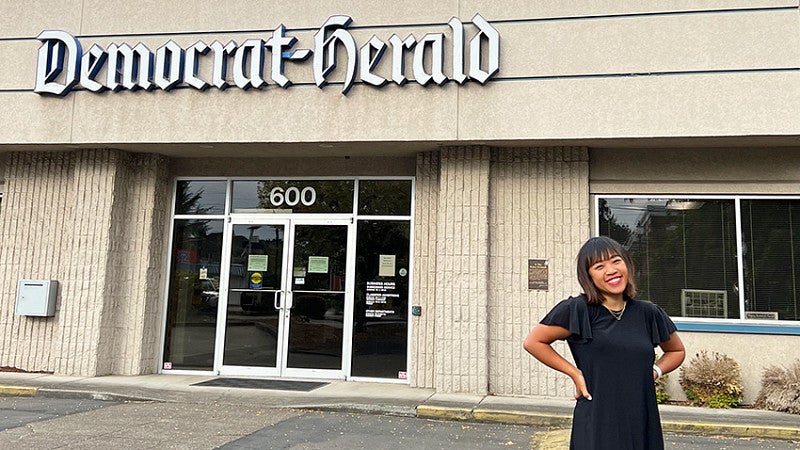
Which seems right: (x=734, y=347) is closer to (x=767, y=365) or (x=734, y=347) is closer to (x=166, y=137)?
(x=767, y=365)

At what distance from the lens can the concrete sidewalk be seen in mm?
6996

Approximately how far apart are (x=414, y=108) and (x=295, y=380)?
14.9 feet

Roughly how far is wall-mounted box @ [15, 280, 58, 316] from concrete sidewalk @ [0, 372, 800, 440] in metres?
0.98

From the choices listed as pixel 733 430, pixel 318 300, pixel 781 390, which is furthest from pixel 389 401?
pixel 781 390

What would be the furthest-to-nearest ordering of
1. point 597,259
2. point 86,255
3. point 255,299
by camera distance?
point 255,299, point 86,255, point 597,259

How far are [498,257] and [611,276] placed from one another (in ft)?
20.0

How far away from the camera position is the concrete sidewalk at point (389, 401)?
700 centimetres

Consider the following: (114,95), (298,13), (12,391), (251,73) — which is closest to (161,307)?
(12,391)

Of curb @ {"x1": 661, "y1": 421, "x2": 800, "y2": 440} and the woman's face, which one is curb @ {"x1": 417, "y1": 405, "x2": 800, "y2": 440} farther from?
the woman's face

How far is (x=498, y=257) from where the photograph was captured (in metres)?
8.84

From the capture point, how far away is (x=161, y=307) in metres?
10.1

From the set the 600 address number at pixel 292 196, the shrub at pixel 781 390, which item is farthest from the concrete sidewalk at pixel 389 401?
the 600 address number at pixel 292 196

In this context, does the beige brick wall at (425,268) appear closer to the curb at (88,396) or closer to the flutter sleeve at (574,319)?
the curb at (88,396)

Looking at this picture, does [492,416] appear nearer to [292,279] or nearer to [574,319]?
[292,279]
